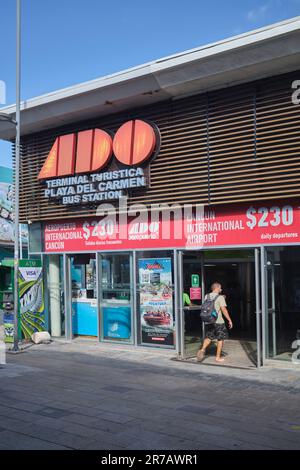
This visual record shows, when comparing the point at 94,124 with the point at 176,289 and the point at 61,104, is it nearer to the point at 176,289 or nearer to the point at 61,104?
the point at 61,104

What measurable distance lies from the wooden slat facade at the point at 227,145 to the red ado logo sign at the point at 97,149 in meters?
0.31

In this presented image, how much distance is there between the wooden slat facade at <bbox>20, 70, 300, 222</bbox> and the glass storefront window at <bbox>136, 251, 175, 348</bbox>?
1413 millimetres

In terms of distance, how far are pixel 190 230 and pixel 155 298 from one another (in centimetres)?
187

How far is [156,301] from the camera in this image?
40.8 ft

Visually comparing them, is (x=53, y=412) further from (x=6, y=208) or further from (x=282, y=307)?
(x=6, y=208)

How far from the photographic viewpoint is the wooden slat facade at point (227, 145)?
1037 centimetres

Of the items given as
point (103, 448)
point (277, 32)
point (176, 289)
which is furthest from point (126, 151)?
point (103, 448)

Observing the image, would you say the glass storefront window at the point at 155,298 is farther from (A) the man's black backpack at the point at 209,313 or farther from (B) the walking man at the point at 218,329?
(A) the man's black backpack at the point at 209,313

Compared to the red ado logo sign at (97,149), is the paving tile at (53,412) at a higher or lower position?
lower

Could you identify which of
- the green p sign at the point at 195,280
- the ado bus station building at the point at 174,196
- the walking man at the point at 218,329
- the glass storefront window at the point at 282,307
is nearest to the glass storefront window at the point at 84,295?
the ado bus station building at the point at 174,196

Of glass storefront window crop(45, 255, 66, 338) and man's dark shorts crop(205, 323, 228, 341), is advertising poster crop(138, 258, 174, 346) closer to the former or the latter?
man's dark shorts crop(205, 323, 228, 341)

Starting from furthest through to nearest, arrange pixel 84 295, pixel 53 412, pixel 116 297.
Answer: pixel 84 295 < pixel 116 297 < pixel 53 412

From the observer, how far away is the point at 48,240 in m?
14.8

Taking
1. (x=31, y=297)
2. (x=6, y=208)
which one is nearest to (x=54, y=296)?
(x=31, y=297)
